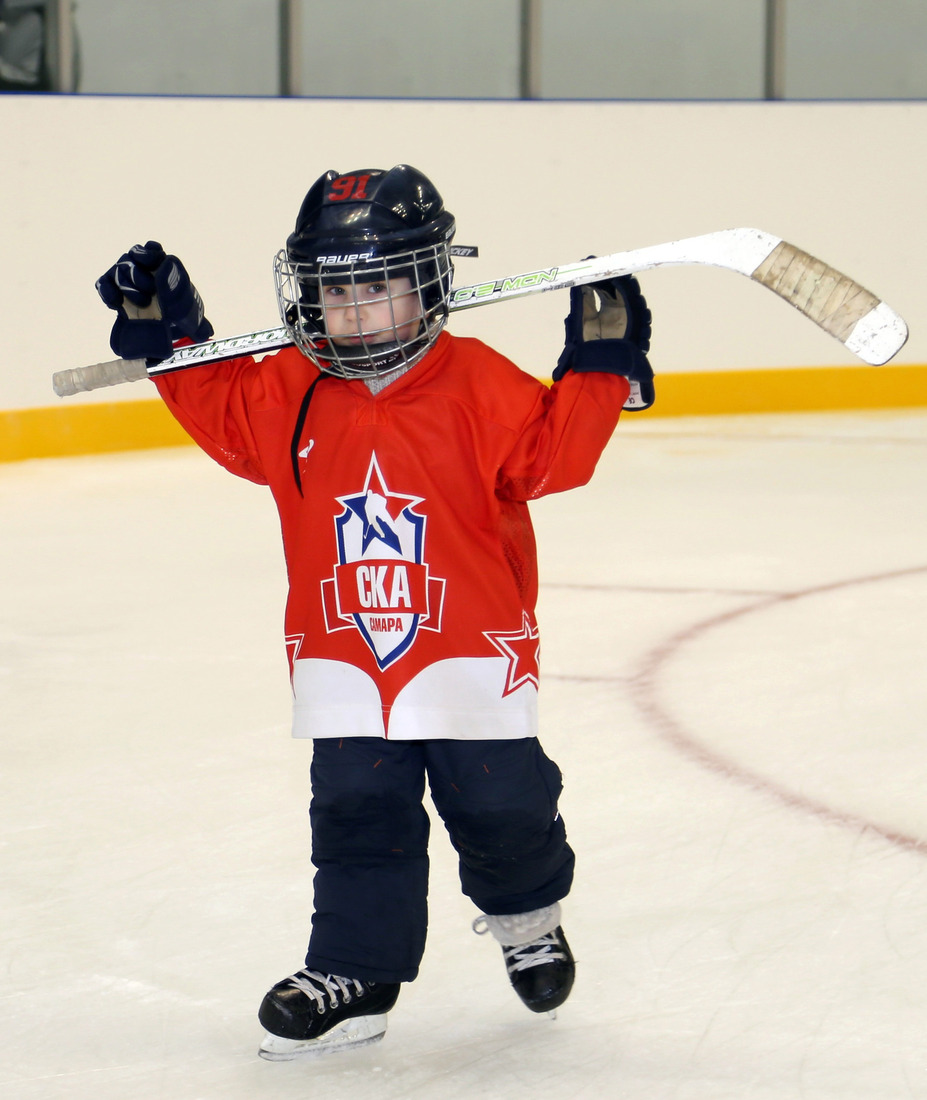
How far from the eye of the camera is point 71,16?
5871mm

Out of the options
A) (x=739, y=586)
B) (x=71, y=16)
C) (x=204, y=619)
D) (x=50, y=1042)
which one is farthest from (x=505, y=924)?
(x=71, y=16)

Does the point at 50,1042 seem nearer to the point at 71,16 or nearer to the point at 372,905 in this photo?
the point at 372,905

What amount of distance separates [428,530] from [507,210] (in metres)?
5.37

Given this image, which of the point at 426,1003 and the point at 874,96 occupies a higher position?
the point at 874,96

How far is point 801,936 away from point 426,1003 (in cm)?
44

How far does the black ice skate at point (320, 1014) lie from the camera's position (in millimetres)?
1529

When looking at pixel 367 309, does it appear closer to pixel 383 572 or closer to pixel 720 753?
pixel 383 572

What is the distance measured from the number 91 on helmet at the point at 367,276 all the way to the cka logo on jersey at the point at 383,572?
0.12 meters

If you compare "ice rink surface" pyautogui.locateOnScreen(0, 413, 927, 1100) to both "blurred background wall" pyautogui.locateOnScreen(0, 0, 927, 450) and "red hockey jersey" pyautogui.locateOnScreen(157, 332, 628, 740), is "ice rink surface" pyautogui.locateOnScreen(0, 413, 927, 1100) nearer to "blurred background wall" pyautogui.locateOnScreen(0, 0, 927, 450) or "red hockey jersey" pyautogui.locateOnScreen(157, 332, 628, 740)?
"red hockey jersey" pyautogui.locateOnScreen(157, 332, 628, 740)

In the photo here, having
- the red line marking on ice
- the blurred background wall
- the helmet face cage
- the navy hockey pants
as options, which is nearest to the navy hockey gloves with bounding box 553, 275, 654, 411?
the helmet face cage

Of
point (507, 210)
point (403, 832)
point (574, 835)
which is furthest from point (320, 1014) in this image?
point (507, 210)

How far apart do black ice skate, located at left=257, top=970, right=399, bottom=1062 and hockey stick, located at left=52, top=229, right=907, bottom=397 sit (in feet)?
2.05

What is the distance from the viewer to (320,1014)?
1.54m

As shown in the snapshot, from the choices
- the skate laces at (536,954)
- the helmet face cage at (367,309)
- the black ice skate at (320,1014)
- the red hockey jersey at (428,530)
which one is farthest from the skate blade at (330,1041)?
the helmet face cage at (367,309)
